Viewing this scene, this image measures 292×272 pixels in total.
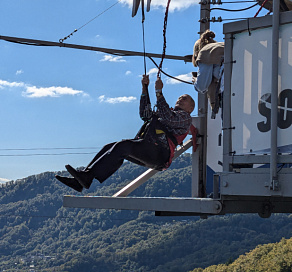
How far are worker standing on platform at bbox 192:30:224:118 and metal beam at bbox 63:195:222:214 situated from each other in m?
1.04

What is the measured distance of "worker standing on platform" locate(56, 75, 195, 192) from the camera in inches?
285

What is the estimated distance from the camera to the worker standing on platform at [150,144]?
7.25 m

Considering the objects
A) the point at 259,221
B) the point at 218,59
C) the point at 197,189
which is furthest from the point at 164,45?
the point at 259,221

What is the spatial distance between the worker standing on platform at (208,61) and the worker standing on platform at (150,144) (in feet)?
1.24

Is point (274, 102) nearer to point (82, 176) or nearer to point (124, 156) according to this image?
point (124, 156)

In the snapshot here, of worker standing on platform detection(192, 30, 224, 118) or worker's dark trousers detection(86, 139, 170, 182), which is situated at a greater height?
worker standing on platform detection(192, 30, 224, 118)

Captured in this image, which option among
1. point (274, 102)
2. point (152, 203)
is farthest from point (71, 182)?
point (274, 102)

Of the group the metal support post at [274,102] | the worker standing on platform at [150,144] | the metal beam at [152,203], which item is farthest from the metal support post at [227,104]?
the worker standing on platform at [150,144]

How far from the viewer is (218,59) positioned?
6.95 metres

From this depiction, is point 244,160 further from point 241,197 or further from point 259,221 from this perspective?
point 259,221

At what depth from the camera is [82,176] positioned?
7.12m

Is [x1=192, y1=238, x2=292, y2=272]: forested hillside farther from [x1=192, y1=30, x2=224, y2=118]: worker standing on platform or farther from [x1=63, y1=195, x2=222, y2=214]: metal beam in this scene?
[x1=192, y1=30, x2=224, y2=118]: worker standing on platform

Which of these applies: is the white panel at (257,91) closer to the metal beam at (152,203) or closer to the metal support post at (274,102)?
the metal support post at (274,102)

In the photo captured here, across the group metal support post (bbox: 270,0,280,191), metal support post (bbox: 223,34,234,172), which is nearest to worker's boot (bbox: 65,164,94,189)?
metal support post (bbox: 223,34,234,172)
